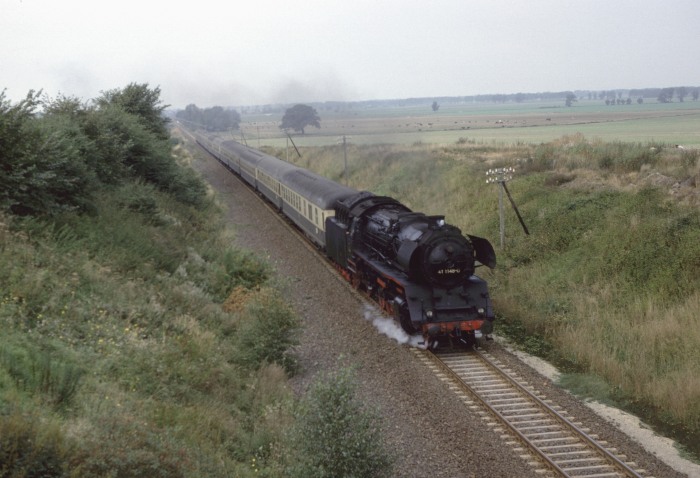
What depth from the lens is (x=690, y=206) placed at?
20953 millimetres

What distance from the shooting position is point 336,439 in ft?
31.2

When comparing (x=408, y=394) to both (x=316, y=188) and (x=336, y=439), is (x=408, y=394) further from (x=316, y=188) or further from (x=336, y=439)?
(x=316, y=188)

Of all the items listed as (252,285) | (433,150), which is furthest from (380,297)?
(433,150)

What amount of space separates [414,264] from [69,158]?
1115 centimetres

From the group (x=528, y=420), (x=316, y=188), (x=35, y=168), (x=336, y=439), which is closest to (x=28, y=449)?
(x=336, y=439)

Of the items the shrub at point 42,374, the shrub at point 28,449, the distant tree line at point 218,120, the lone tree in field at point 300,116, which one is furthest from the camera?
the distant tree line at point 218,120

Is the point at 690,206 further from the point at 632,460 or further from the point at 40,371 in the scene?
the point at 40,371

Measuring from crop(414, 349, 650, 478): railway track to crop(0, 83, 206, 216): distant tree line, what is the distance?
11.3 metres

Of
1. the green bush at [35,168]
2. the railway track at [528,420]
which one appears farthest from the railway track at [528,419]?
the green bush at [35,168]

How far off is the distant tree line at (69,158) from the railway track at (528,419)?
11331 mm

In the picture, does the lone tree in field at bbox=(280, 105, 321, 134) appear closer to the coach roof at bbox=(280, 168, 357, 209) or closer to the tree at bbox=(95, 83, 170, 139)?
the tree at bbox=(95, 83, 170, 139)

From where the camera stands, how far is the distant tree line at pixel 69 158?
16328 mm

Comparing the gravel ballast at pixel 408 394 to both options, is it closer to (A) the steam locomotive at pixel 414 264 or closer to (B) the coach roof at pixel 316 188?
(A) the steam locomotive at pixel 414 264

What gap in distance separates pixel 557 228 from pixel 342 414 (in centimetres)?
1717
